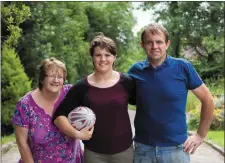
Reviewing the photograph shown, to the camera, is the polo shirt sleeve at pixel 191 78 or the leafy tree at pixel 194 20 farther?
the leafy tree at pixel 194 20

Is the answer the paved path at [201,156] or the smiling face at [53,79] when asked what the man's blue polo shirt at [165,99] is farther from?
the paved path at [201,156]

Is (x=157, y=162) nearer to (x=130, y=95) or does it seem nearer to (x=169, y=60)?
(x=130, y=95)

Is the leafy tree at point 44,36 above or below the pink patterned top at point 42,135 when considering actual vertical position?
below

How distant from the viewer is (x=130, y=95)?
377 cm

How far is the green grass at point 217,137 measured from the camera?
40.0 ft

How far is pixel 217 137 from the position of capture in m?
13.2

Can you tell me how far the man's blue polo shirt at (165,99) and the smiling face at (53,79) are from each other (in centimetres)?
65

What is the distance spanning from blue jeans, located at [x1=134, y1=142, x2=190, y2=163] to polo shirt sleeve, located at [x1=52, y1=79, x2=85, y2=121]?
0.64 m

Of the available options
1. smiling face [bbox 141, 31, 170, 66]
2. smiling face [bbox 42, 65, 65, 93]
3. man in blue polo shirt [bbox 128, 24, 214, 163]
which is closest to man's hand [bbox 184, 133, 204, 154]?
man in blue polo shirt [bbox 128, 24, 214, 163]

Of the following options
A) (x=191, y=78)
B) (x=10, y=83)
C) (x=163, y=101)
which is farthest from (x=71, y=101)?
(x=10, y=83)

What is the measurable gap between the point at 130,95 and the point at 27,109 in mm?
860

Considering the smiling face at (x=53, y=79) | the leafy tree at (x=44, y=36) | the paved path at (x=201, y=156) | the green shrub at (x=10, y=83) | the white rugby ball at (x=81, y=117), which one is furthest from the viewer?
the leafy tree at (x=44, y=36)

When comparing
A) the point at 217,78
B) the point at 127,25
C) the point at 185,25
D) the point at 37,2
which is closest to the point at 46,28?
the point at 37,2

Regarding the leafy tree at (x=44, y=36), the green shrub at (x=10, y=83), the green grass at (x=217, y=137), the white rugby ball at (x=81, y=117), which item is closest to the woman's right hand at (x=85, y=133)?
the white rugby ball at (x=81, y=117)
